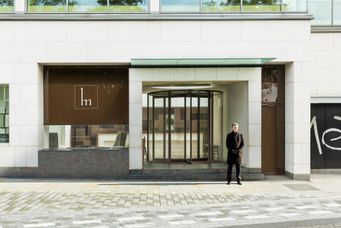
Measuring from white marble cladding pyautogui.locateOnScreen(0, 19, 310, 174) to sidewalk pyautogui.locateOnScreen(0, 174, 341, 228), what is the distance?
1618 mm

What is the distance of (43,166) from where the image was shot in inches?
582

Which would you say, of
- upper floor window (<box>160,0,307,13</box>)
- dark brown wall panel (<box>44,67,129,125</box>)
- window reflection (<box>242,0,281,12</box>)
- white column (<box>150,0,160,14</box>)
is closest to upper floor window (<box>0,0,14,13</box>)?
dark brown wall panel (<box>44,67,129,125</box>)

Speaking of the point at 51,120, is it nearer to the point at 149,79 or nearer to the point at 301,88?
the point at 149,79

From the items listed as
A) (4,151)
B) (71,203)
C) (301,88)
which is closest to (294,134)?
(301,88)

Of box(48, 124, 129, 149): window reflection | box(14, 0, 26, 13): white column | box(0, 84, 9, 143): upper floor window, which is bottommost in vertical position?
box(48, 124, 129, 149): window reflection

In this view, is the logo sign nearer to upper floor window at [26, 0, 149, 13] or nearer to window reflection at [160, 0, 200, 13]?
upper floor window at [26, 0, 149, 13]

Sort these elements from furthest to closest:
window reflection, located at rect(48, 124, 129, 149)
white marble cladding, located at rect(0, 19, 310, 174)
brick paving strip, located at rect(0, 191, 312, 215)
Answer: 1. window reflection, located at rect(48, 124, 129, 149)
2. white marble cladding, located at rect(0, 19, 310, 174)
3. brick paving strip, located at rect(0, 191, 312, 215)

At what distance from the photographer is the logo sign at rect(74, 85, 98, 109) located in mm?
15266

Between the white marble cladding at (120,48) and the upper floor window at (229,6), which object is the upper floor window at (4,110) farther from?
the upper floor window at (229,6)

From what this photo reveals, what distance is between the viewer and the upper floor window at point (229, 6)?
49.1ft

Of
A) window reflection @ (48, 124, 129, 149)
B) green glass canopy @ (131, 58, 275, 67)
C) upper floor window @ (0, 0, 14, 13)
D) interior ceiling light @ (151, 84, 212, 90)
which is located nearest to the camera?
green glass canopy @ (131, 58, 275, 67)

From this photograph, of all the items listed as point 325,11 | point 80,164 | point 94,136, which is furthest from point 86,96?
point 325,11

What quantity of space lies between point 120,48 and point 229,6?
3.69m

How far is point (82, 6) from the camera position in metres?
14.9
